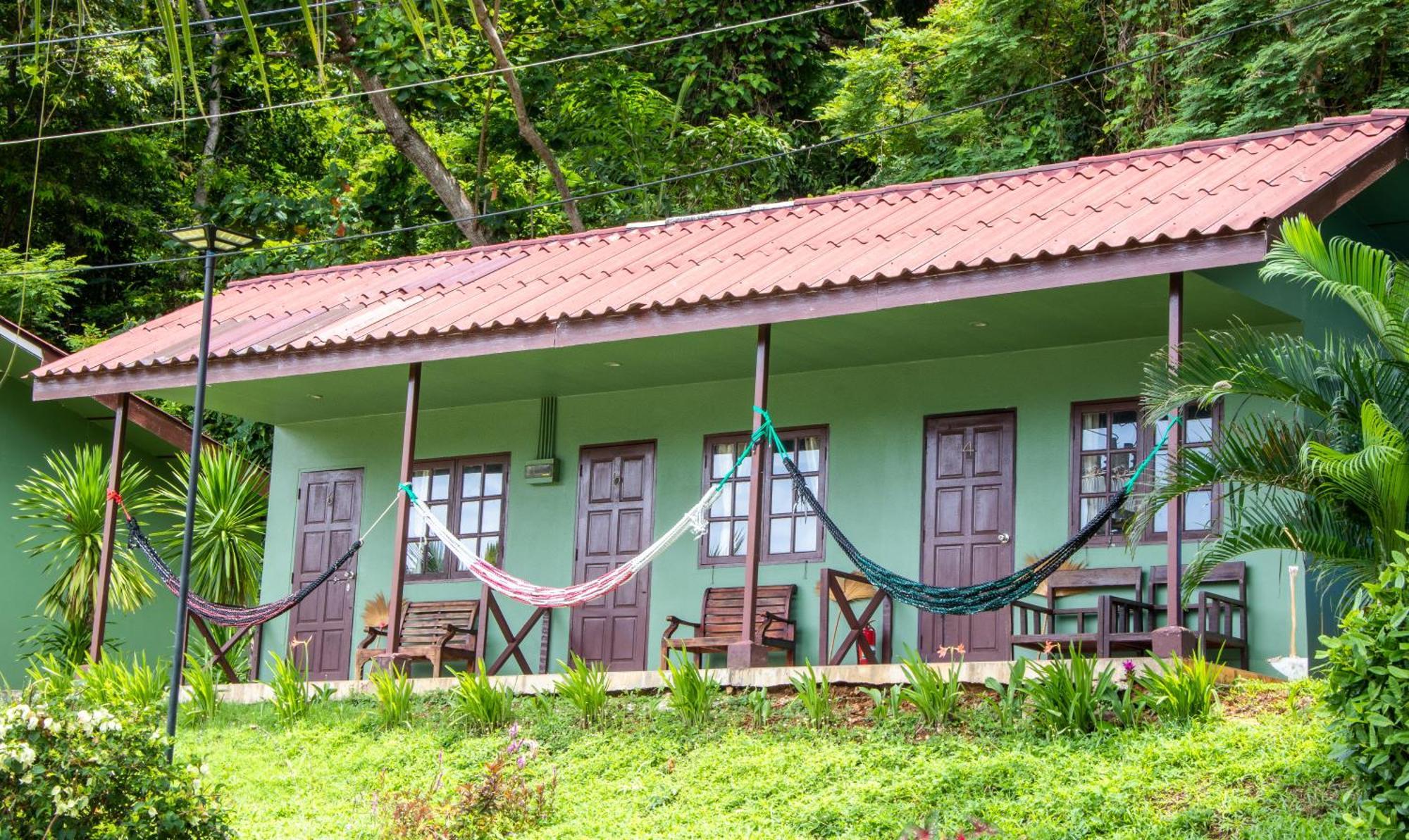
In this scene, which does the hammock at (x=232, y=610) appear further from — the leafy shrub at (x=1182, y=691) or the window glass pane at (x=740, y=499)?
the leafy shrub at (x=1182, y=691)

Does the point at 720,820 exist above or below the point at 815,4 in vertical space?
below

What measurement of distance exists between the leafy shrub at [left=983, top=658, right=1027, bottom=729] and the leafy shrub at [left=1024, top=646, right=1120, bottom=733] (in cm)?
11

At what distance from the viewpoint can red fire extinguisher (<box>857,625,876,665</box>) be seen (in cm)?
1183

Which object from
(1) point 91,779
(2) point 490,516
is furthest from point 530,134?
(1) point 91,779

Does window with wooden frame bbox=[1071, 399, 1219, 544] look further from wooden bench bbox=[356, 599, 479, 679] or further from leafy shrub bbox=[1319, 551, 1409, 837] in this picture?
wooden bench bbox=[356, 599, 479, 679]

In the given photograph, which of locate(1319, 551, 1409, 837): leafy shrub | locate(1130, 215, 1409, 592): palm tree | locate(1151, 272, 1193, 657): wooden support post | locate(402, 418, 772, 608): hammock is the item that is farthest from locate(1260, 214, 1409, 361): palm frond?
locate(402, 418, 772, 608): hammock

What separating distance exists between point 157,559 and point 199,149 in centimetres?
1428

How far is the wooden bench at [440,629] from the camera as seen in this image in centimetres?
1325

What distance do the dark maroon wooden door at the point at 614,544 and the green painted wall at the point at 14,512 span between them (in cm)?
608

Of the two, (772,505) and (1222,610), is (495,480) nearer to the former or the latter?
(772,505)

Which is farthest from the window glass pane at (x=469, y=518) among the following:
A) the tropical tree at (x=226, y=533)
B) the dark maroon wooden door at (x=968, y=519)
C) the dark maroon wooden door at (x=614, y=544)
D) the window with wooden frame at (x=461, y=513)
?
the dark maroon wooden door at (x=968, y=519)

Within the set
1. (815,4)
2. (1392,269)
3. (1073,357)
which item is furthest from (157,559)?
(815,4)

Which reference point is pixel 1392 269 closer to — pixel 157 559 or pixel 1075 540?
pixel 1075 540

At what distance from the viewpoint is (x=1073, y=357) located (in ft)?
39.0
